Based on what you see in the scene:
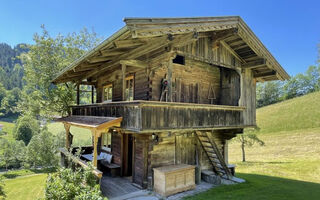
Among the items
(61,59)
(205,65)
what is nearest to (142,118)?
(205,65)

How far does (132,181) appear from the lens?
35.0ft

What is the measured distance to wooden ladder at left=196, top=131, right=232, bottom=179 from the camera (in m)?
11.4

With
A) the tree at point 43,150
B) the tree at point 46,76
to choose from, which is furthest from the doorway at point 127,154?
the tree at point 43,150

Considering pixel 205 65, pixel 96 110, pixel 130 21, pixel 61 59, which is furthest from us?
pixel 61 59

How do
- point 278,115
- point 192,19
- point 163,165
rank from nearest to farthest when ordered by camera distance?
point 192,19 < point 163,165 < point 278,115

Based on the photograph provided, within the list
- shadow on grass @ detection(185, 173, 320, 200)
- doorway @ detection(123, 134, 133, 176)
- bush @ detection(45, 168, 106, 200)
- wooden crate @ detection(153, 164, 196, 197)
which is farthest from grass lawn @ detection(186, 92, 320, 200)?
bush @ detection(45, 168, 106, 200)

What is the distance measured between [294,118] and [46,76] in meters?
42.4

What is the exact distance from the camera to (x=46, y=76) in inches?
886

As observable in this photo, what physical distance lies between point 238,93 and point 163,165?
6110 mm

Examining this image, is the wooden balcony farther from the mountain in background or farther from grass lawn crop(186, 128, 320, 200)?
the mountain in background

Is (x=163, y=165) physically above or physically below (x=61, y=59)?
below

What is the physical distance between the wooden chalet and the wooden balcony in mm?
39

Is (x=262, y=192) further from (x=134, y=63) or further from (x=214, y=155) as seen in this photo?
(x=134, y=63)

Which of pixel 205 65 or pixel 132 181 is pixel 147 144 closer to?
pixel 132 181
